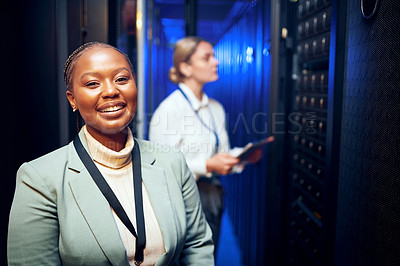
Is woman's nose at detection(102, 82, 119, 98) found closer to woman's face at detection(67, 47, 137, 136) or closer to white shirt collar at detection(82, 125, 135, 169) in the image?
woman's face at detection(67, 47, 137, 136)

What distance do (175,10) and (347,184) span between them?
3666mm

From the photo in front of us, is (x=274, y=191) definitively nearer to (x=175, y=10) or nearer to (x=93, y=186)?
(x=93, y=186)

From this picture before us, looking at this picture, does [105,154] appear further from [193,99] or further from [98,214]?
[193,99]

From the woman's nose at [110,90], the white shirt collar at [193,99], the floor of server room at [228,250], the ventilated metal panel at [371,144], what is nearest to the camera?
Answer: the woman's nose at [110,90]

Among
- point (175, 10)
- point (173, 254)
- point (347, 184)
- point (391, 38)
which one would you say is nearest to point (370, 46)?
point (391, 38)

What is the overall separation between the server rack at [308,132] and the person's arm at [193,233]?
0.91m

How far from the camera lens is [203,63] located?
73.6 inches

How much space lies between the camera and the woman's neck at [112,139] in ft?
3.10

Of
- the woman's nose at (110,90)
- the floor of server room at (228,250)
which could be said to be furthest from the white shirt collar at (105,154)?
the floor of server room at (228,250)

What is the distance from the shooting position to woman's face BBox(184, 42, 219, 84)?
6.11ft

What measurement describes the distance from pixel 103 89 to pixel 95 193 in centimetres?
27

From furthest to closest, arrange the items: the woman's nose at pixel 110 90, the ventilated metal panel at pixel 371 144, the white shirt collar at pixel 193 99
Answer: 1. the white shirt collar at pixel 193 99
2. the ventilated metal panel at pixel 371 144
3. the woman's nose at pixel 110 90

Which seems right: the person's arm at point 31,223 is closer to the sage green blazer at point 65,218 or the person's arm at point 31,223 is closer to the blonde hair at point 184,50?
the sage green blazer at point 65,218

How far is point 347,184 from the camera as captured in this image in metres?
1.36
